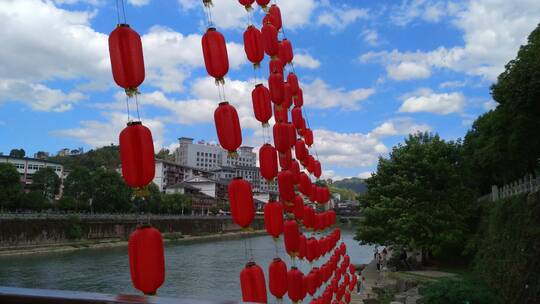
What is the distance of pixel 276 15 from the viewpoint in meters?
8.77

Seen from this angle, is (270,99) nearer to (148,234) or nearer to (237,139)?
(237,139)

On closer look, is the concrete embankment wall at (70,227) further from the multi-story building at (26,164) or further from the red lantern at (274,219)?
the red lantern at (274,219)

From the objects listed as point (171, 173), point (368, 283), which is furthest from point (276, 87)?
point (171, 173)

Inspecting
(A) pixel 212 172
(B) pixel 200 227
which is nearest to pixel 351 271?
(B) pixel 200 227

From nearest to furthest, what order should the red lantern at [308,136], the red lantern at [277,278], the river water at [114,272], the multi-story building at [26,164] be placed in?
1. the red lantern at [277,278]
2. the red lantern at [308,136]
3. the river water at [114,272]
4. the multi-story building at [26,164]

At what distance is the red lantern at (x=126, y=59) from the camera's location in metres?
4.98

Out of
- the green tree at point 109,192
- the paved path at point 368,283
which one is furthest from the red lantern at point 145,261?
the green tree at point 109,192

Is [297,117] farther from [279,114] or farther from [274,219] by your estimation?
[274,219]

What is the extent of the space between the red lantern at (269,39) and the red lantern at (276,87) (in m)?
0.37

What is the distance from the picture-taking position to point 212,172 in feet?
316

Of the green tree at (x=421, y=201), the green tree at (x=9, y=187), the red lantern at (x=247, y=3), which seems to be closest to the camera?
the red lantern at (x=247, y=3)

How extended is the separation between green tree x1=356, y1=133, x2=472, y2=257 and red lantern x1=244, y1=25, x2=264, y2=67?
56.2 ft

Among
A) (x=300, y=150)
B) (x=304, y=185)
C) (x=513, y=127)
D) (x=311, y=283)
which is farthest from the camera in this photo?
(x=513, y=127)

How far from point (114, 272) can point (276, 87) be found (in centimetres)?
2616
